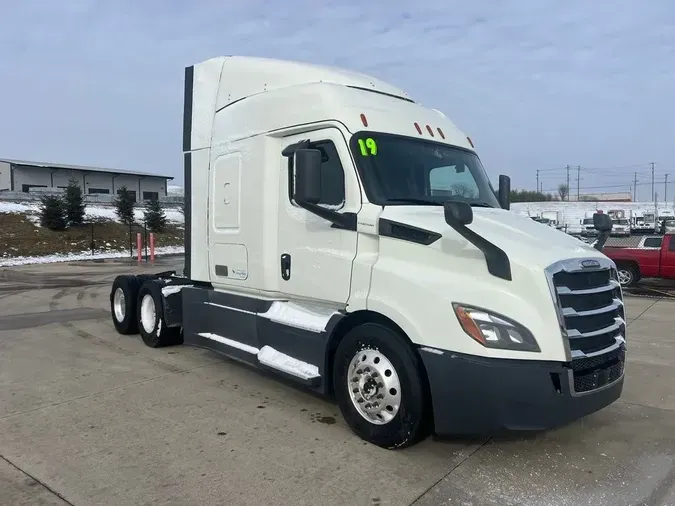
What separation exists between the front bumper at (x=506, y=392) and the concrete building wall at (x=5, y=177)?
6565 centimetres

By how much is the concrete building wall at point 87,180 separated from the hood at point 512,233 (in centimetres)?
5775

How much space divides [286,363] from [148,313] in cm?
356

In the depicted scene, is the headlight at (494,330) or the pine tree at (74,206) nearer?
the headlight at (494,330)

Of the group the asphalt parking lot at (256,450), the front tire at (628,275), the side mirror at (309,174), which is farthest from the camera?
the front tire at (628,275)

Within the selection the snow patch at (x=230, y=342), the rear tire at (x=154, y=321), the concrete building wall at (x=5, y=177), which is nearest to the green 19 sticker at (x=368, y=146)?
the snow patch at (x=230, y=342)

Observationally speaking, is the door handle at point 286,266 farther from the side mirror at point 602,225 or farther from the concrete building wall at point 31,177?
the concrete building wall at point 31,177

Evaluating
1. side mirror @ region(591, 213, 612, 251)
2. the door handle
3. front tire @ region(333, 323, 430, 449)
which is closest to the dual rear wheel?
the door handle

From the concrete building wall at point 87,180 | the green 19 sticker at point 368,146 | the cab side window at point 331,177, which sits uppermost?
the concrete building wall at point 87,180

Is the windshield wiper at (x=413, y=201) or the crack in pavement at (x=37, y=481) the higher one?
the windshield wiper at (x=413, y=201)

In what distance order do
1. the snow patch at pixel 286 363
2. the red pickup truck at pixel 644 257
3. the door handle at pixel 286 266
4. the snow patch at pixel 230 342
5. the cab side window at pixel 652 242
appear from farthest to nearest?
the cab side window at pixel 652 242 < the red pickup truck at pixel 644 257 < the snow patch at pixel 230 342 < the door handle at pixel 286 266 < the snow patch at pixel 286 363

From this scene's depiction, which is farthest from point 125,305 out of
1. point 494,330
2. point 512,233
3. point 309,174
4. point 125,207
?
point 125,207

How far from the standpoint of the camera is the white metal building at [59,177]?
59991mm

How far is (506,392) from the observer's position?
3844 millimetres

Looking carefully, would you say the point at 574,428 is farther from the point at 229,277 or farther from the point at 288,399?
the point at 229,277
